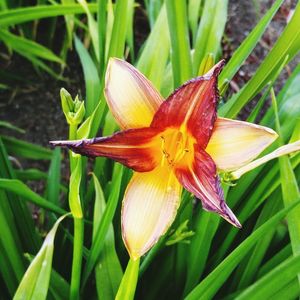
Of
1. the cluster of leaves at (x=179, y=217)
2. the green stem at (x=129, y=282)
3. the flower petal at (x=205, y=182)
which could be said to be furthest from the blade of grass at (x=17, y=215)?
the flower petal at (x=205, y=182)

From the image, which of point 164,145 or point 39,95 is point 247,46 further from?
point 39,95

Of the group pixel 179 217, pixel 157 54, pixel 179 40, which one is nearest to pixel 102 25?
pixel 157 54

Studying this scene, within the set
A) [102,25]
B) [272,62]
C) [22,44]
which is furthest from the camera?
[22,44]

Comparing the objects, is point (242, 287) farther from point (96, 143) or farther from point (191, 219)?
point (96, 143)

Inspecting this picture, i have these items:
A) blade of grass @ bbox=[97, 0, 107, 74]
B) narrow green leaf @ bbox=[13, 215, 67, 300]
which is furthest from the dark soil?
narrow green leaf @ bbox=[13, 215, 67, 300]

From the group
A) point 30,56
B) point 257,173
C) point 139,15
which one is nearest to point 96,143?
point 257,173

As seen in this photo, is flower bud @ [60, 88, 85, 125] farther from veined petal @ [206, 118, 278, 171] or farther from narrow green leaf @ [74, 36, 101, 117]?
narrow green leaf @ [74, 36, 101, 117]
